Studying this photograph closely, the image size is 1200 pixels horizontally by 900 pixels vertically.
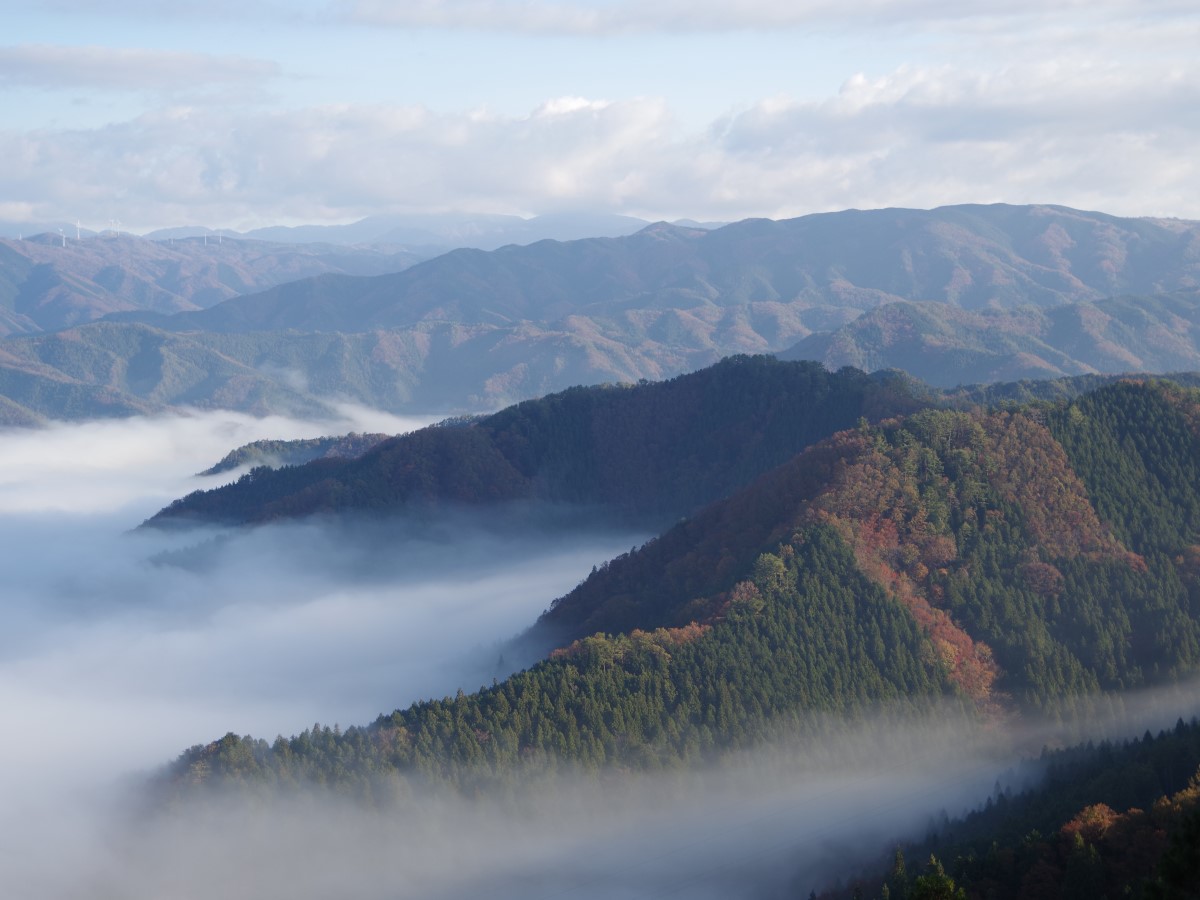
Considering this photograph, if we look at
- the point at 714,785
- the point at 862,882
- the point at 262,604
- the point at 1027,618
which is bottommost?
the point at 862,882

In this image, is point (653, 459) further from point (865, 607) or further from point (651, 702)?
point (651, 702)

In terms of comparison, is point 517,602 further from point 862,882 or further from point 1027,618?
point 862,882

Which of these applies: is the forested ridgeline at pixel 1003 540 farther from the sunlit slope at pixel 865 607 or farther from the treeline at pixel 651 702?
the treeline at pixel 651 702

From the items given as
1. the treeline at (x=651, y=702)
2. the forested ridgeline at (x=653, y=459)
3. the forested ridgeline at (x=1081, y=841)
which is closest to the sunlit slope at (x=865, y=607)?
the treeline at (x=651, y=702)

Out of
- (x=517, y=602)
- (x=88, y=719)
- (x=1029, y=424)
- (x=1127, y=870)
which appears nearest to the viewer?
(x=1127, y=870)

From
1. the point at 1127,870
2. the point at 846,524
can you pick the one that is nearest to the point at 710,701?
the point at 846,524

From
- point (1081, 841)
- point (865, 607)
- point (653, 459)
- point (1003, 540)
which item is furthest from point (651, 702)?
point (653, 459)

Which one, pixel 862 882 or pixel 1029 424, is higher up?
pixel 1029 424
